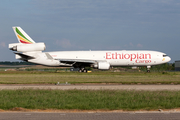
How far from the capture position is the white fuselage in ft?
165

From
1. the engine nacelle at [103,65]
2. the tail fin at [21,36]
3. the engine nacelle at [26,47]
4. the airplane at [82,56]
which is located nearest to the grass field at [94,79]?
the engine nacelle at [103,65]

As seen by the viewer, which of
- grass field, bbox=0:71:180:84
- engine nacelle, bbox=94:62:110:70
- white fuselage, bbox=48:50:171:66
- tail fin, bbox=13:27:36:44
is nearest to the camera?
grass field, bbox=0:71:180:84

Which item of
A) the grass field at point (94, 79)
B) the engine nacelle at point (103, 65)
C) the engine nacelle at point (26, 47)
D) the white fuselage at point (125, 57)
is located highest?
the engine nacelle at point (26, 47)

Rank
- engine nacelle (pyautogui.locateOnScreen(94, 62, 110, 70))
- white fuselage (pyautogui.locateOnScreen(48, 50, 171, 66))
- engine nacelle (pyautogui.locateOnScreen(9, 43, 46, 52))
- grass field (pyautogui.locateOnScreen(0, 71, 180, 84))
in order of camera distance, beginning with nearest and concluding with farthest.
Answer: grass field (pyautogui.locateOnScreen(0, 71, 180, 84)), engine nacelle (pyautogui.locateOnScreen(94, 62, 110, 70)), white fuselage (pyautogui.locateOnScreen(48, 50, 171, 66)), engine nacelle (pyautogui.locateOnScreen(9, 43, 46, 52))

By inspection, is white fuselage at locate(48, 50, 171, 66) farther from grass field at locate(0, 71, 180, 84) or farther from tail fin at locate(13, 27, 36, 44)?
grass field at locate(0, 71, 180, 84)

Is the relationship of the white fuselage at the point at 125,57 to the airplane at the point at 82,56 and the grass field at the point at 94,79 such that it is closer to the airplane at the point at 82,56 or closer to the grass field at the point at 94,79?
the airplane at the point at 82,56

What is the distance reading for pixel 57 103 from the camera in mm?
13703

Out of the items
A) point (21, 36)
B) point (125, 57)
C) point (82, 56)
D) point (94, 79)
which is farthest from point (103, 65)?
point (21, 36)

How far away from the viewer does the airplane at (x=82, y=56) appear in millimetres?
50312

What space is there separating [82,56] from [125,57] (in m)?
8.60

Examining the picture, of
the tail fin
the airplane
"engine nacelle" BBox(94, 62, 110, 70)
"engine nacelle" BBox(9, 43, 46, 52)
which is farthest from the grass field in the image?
the tail fin

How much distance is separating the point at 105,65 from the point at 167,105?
3610cm

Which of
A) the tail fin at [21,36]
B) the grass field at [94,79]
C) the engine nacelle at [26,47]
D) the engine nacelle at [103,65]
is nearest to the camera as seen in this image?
the grass field at [94,79]

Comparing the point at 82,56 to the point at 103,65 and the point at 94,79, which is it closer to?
the point at 103,65
